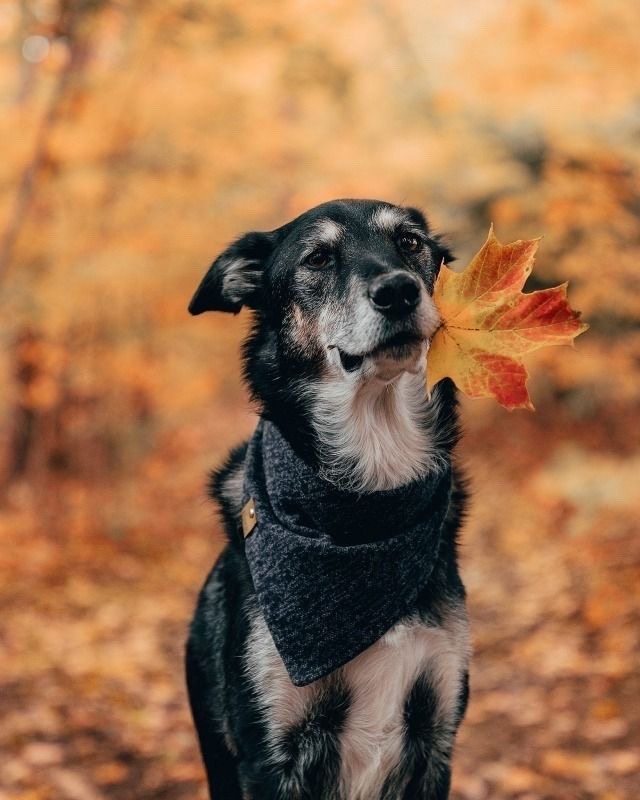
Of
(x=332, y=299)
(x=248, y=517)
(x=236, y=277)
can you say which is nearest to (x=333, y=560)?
(x=248, y=517)

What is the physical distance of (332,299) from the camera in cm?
267

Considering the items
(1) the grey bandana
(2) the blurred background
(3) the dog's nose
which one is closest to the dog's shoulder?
(1) the grey bandana

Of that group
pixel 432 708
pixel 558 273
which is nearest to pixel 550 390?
pixel 558 273

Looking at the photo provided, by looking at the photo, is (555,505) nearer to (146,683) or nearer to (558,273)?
(558,273)

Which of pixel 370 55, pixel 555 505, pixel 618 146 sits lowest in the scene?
pixel 555 505

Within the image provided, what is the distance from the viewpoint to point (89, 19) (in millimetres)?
6547

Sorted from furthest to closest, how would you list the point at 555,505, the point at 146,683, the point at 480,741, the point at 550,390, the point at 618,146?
1. the point at 550,390
2. the point at 555,505
3. the point at 618,146
4. the point at 146,683
5. the point at 480,741

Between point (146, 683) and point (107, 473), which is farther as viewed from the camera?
point (107, 473)

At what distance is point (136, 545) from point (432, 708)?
6.96 meters

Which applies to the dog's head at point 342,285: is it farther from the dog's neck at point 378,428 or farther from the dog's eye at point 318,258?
the dog's neck at point 378,428

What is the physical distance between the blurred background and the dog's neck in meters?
2.50

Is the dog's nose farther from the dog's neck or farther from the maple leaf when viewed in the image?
the dog's neck

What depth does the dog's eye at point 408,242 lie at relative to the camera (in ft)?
9.29

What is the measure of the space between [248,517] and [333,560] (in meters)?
0.34
